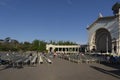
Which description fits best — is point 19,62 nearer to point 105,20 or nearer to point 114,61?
point 114,61

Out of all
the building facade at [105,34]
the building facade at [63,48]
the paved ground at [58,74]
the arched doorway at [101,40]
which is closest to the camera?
the paved ground at [58,74]

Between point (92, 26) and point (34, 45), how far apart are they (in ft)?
137

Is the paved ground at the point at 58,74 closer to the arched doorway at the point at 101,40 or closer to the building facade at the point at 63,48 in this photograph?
the arched doorway at the point at 101,40

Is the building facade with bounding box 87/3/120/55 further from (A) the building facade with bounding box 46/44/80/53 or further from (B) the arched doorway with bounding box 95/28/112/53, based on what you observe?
(A) the building facade with bounding box 46/44/80/53

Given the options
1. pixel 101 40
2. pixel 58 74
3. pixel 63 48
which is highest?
pixel 101 40

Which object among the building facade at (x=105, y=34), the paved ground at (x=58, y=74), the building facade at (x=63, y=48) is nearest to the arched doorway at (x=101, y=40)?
the building facade at (x=105, y=34)

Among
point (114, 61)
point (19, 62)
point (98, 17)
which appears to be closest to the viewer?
point (19, 62)

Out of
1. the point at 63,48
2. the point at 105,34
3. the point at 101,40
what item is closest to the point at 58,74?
the point at 105,34

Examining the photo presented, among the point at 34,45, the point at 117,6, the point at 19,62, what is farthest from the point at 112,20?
the point at 19,62

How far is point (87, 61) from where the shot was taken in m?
36.2

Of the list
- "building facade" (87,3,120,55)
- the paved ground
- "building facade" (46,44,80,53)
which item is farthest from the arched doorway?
the paved ground

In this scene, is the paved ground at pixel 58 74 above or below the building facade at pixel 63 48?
below

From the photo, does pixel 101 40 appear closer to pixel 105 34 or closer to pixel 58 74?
pixel 105 34

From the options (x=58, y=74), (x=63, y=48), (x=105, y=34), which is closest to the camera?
(x=58, y=74)
